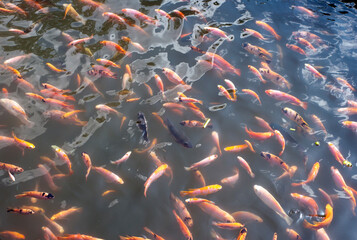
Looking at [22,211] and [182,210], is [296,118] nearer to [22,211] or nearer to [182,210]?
[182,210]

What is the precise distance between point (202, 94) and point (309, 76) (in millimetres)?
2864

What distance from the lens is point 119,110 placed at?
5.04 meters

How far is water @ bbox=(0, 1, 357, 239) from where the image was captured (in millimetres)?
3955

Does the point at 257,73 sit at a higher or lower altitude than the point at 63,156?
higher

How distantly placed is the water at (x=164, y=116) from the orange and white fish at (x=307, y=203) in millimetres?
121

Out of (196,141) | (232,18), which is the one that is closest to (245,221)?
(196,141)

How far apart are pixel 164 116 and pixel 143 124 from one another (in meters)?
0.51

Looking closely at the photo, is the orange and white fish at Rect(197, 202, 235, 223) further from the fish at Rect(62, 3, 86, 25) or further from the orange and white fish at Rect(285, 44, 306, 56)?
the fish at Rect(62, 3, 86, 25)

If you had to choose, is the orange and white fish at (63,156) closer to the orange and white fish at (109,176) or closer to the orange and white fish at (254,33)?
the orange and white fish at (109,176)

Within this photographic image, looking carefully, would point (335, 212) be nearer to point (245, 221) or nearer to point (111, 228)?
point (245, 221)

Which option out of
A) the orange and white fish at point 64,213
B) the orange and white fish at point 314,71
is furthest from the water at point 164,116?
the orange and white fish at point 314,71

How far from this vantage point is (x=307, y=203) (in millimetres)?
4184

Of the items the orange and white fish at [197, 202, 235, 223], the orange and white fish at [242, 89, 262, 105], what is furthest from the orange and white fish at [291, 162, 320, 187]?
the orange and white fish at [242, 89, 262, 105]

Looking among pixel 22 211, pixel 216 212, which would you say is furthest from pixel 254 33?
pixel 22 211
